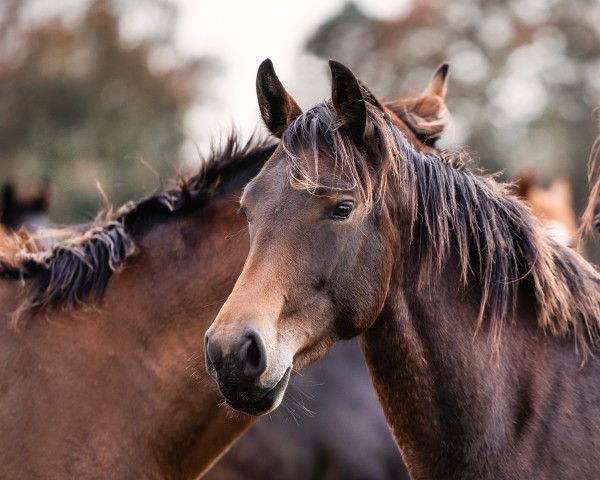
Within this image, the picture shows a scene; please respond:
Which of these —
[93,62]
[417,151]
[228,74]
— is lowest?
[228,74]

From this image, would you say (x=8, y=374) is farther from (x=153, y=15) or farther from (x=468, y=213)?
(x=153, y=15)

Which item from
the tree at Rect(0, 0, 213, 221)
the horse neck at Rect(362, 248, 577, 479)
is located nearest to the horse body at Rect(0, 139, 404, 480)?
the horse neck at Rect(362, 248, 577, 479)

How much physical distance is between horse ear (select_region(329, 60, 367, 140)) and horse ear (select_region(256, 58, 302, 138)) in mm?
328

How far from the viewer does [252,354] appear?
244cm

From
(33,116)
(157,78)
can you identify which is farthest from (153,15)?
(33,116)

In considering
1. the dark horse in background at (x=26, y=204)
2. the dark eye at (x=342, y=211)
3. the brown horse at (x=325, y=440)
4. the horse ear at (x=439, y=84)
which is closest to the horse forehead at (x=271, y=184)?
the dark eye at (x=342, y=211)

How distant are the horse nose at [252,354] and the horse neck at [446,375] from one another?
21.7 inches

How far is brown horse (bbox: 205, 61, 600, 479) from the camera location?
266 cm

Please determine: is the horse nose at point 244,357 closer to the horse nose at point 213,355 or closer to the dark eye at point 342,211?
the horse nose at point 213,355

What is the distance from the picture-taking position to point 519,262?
2939 mm

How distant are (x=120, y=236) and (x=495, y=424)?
1.82 meters

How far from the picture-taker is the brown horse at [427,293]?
2.66 meters

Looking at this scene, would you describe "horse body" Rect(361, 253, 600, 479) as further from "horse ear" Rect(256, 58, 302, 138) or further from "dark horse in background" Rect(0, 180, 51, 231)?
"dark horse in background" Rect(0, 180, 51, 231)

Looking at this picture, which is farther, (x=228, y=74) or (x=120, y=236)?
(x=228, y=74)
